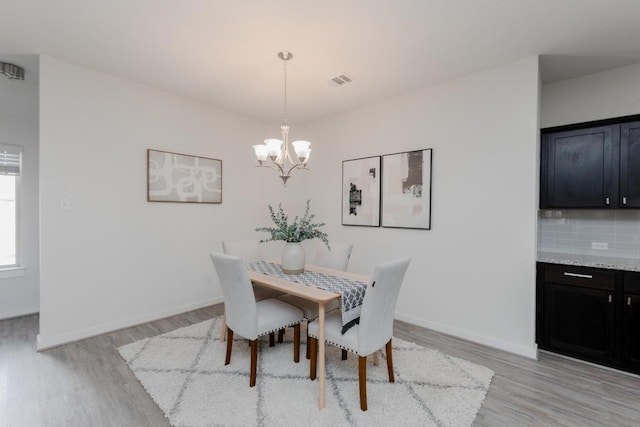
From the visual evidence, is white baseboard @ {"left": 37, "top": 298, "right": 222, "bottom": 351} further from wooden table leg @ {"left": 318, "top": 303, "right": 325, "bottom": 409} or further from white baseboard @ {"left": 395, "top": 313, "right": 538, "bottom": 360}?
white baseboard @ {"left": 395, "top": 313, "right": 538, "bottom": 360}

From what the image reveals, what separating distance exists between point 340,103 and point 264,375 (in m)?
3.15

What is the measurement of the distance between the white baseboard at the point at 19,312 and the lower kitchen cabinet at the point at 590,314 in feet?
18.9

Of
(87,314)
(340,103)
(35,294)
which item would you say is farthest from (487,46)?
(35,294)

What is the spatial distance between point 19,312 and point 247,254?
307 centimetres

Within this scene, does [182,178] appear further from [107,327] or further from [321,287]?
[321,287]

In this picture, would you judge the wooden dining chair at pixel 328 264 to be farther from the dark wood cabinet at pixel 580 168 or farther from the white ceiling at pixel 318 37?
the dark wood cabinet at pixel 580 168

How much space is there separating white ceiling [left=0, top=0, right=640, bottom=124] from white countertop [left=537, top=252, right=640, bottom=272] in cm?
179

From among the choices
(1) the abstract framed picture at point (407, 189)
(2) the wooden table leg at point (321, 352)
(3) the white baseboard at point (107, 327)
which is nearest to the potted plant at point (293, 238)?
(2) the wooden table leg at point (321, 352)

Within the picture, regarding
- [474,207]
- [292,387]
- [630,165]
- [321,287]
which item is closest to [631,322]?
[630,165]

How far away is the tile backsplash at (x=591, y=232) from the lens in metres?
2.71

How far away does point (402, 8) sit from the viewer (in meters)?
2.02

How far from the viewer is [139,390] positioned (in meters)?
2.12

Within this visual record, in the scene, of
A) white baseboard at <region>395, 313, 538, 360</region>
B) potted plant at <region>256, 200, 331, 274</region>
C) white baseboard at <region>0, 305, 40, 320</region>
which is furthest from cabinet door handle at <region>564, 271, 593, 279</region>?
white baseboard at <region>0, 305, 40, 320</region>

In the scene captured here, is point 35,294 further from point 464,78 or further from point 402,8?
point 464,78
